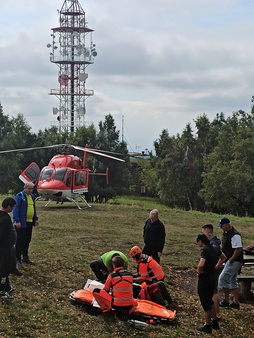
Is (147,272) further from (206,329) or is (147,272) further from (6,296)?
(6,296)

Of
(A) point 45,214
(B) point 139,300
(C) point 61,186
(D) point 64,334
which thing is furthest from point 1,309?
(C) point 61,186

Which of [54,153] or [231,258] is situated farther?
[54,153]

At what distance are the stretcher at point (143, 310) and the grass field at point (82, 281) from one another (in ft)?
0.44

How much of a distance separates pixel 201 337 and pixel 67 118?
5509 centimetres

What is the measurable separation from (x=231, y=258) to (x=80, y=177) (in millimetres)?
16093

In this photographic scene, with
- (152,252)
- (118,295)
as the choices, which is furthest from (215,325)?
(152,252)

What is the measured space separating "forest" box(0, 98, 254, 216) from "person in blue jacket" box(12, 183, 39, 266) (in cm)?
3329

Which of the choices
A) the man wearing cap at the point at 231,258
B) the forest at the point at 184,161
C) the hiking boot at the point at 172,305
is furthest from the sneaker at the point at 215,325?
the forest at the point at 184,161

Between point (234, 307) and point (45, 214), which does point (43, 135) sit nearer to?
point (45, 214)

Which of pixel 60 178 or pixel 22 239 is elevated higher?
pixel 60 178

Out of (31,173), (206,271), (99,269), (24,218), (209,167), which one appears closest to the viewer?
(206,271)

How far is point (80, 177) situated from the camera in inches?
1007

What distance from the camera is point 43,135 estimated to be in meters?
55.3

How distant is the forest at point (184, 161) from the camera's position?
44844 millimetres
